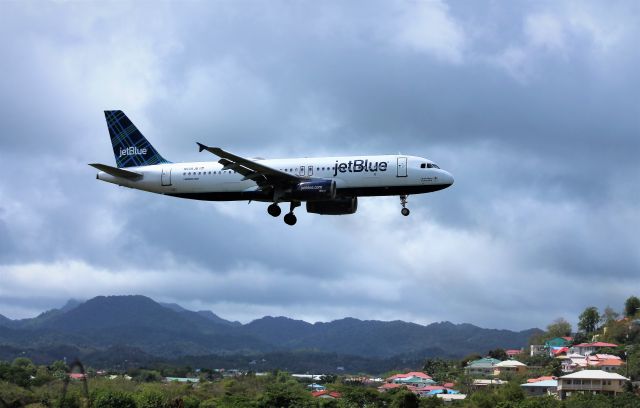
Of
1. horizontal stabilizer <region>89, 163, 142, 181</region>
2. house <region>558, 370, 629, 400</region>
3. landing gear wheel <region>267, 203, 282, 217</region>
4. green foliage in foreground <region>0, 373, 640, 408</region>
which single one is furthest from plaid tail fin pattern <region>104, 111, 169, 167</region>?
house <region>558, 370, 629, 400</region>

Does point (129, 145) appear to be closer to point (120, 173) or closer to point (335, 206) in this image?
point (120, 173)

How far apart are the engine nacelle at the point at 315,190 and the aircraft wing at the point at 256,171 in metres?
0.92

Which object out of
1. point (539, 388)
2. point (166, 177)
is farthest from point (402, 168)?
point (539, 388)

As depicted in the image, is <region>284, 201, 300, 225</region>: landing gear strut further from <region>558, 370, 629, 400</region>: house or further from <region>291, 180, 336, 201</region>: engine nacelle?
<region>558, 370, 629, 400</region>: house

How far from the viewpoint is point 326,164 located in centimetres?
7738

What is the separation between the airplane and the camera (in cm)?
7481

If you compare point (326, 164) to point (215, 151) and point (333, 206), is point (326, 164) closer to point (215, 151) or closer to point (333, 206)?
point (333, 206)

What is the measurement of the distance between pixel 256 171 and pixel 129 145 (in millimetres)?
20034

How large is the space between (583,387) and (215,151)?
115599 mm

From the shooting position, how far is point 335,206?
266ft

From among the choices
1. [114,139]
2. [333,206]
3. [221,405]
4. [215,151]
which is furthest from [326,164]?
[221,405]

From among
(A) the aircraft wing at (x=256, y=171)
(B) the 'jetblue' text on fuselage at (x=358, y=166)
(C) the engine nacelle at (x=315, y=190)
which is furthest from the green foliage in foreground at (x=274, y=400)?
(C) the engine nacelle at (x=315, y=190)

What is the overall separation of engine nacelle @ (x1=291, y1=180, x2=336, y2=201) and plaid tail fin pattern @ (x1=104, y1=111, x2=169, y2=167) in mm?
17224

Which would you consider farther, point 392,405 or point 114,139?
point 392,405
